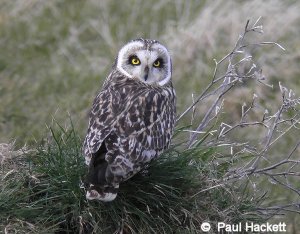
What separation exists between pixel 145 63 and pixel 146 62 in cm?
1

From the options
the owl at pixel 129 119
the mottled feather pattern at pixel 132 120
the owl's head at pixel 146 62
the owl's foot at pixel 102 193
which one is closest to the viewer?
the owl's foot at pixel 102 193

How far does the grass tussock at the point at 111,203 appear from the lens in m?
6.07

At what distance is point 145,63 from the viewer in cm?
684

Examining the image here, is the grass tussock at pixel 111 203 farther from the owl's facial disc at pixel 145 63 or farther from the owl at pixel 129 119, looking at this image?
the owl's facial disc at pixel 145 63

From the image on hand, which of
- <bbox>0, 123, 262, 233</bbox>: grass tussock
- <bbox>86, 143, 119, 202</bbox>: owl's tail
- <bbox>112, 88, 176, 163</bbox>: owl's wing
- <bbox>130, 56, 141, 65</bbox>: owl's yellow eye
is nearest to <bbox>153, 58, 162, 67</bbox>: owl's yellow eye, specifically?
<bbox>130, 56, 141, 65</bbox>: owl's yellow eye

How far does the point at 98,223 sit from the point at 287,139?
3881 millimetres

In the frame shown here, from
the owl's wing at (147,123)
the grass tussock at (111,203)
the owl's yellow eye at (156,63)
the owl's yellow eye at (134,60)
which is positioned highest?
the owl's yellow eye at (134,60)

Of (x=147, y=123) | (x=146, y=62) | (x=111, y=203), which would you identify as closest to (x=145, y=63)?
(x=146, y=62)

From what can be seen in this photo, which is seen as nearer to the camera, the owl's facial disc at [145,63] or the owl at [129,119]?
the owl at [129,119]

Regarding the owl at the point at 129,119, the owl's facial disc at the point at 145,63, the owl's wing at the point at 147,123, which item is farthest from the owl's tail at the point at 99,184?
the owl's facial disc at the point at 145,63

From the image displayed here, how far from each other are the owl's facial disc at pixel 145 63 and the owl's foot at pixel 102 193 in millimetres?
1153

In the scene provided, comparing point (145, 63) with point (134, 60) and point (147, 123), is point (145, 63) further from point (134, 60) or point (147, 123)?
point (147, 123)

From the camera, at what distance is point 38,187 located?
6.27 meters

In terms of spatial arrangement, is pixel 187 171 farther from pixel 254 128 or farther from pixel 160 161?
pixel 254 128
